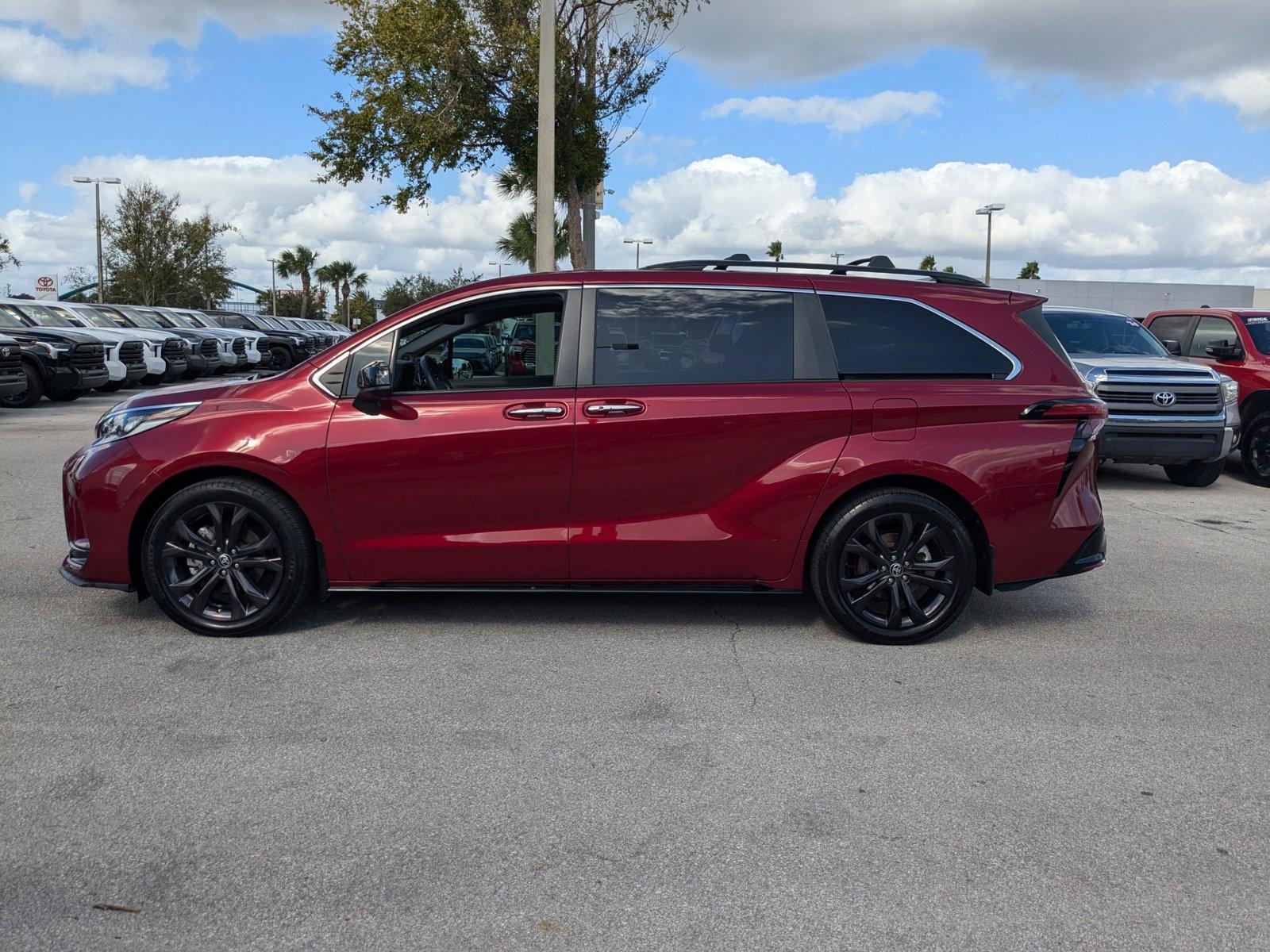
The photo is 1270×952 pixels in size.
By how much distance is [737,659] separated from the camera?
16.8 ft

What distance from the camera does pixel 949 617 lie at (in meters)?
5.37

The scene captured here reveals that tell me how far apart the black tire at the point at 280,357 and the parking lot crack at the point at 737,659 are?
26813 mm

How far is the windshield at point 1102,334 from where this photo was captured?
461 inches

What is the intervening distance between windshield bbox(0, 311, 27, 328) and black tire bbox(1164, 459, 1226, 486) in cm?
1796

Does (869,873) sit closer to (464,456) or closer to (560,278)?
(464,456)

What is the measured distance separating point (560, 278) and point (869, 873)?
128 inches

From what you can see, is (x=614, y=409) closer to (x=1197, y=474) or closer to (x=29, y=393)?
(x=1197, y=474)

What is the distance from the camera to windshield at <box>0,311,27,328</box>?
63.4ft

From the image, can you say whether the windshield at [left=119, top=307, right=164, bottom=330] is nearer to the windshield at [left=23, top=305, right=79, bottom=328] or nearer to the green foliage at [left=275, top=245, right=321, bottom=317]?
the windshield at [left=23, top=305, right=79, bottom=328]

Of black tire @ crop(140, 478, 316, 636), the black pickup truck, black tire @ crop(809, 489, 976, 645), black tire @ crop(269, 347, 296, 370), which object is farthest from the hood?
black tire @ crop(269, 347, 296, 370)

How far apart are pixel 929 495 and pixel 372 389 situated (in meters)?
2.65

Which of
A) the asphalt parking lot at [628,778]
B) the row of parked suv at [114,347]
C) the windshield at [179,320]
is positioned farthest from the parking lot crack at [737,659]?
the windshield at [179,320]

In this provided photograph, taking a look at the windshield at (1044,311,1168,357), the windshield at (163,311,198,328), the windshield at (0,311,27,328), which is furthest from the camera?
the windshield at (163,311,198,328)

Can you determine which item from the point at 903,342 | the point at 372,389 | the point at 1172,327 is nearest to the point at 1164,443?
the point at 1172,327
